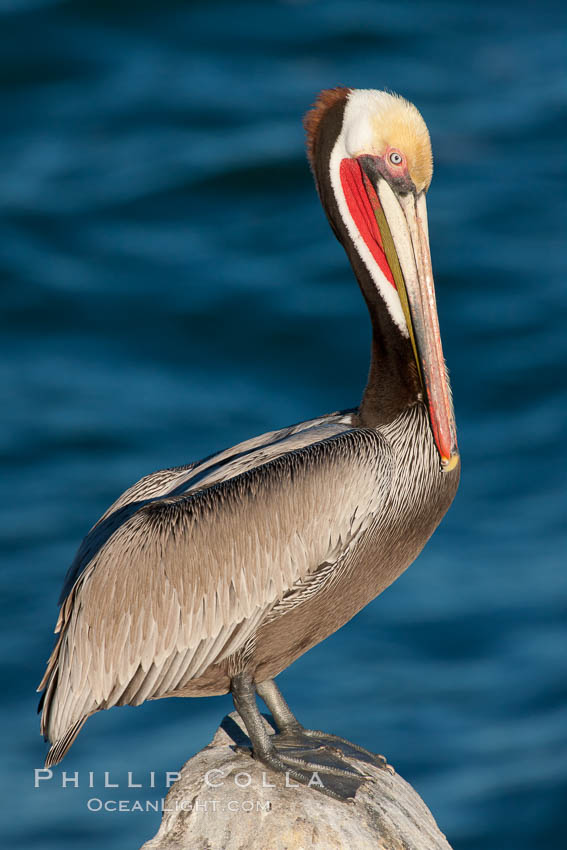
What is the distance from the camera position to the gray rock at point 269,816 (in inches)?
199

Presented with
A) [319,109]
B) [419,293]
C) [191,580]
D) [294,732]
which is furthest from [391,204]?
[294,732]

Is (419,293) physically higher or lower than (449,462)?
→ higher

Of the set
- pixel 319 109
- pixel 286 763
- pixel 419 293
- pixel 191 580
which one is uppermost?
pixel 319 109

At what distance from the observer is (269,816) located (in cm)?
508

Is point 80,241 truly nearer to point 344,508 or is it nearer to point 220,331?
point 220,331

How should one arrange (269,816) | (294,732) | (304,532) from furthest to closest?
(294,732)
(304,532)
(269,816)

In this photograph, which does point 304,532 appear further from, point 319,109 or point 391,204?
point 319,109

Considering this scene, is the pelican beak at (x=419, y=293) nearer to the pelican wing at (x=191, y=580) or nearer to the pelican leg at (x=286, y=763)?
the pelican wing at (x=191, y=580)

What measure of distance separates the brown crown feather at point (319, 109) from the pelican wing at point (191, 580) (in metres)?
1.26

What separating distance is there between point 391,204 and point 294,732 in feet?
7.51

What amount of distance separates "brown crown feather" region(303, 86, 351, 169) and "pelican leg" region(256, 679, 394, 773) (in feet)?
7.50

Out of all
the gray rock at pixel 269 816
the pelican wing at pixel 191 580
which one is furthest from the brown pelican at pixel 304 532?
the gray rock at pixel 269 816

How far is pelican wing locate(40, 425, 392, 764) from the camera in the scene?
535 centimetres

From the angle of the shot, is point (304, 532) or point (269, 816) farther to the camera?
point (304, 532)
